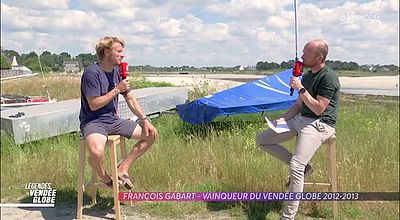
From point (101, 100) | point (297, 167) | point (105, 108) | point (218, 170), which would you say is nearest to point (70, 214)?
point (105, 108)

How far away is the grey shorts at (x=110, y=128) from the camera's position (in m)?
4.22

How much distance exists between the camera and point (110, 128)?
4.35 m

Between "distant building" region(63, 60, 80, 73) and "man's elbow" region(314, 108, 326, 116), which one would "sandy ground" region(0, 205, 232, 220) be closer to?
"man's elbow" region(314, 108, 326, 116)

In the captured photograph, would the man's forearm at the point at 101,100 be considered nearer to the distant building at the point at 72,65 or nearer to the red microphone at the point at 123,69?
the red microphone at the point at 123,69

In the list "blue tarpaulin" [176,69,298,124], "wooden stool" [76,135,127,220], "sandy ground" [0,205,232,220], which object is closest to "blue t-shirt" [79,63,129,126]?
"wooden stool" [76,135,127,220]

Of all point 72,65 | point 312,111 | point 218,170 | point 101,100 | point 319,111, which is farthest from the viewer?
point 72,65

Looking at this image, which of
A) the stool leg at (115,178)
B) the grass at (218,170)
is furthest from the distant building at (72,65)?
the stool leg at (115,178)

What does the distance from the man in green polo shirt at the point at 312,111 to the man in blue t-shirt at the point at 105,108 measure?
1.47m

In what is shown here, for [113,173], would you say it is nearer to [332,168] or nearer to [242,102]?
[332,168]

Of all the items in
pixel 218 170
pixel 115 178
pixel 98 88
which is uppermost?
pixel 98 88

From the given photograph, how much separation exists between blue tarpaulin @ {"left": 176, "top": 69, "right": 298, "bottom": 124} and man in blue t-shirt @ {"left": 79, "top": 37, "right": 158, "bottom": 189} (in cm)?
313

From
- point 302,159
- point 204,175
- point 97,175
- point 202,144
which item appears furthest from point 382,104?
point 97,175

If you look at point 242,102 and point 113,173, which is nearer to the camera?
point 113,173

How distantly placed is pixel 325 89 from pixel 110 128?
202 centimetres
